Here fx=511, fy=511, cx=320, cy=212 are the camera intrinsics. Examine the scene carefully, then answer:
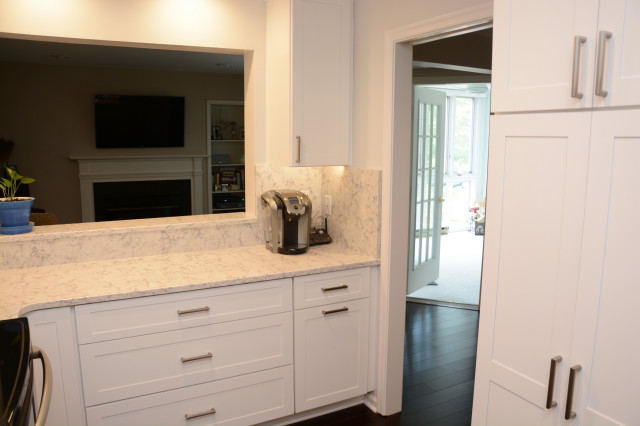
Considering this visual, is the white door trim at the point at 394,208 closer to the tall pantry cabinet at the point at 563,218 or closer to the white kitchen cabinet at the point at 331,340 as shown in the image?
the white kitchen cabinet at the point at 331,340

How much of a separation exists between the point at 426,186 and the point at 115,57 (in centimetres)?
399

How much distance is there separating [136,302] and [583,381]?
1.78 meters

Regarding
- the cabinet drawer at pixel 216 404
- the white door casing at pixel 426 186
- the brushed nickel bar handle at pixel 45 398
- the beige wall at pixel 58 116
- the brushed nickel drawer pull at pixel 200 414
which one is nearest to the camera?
the brushed nickel bar handle at pixel 45 398

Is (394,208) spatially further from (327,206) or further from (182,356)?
(182,356)

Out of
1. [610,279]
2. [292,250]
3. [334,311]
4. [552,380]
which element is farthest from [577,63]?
[292,250]

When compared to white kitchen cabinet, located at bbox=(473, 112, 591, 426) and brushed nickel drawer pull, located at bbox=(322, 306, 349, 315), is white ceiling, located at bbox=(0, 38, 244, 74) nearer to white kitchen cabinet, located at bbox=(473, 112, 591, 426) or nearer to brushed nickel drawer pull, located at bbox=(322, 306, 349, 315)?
brushed nickel drawer pull, located at bbox=(322, 306, 349, 315)

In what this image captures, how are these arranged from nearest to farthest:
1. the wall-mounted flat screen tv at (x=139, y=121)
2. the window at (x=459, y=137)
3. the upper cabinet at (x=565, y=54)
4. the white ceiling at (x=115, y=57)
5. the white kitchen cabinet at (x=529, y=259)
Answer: the upper cabinet at (x=565, y=54)
the white kitchen cabinet at (x=529, y=259)
the white ceiling at (x=115, y=57)
the wall-mounted flat screen tv at (x=139, y=121)
the window at (x=459, y=137)

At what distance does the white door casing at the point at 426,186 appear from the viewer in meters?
4.57

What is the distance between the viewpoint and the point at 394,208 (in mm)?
2744

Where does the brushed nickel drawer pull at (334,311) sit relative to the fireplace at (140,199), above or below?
below

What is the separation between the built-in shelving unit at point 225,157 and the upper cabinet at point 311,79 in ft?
15.7

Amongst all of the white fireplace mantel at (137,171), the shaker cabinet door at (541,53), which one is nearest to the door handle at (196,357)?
the shaker cabinet door at (541,53)

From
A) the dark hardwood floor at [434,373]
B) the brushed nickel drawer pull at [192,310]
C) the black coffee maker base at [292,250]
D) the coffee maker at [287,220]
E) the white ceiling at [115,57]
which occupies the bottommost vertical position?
the dark hardwood floor at [434,373]

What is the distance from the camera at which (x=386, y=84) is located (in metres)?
2.66
